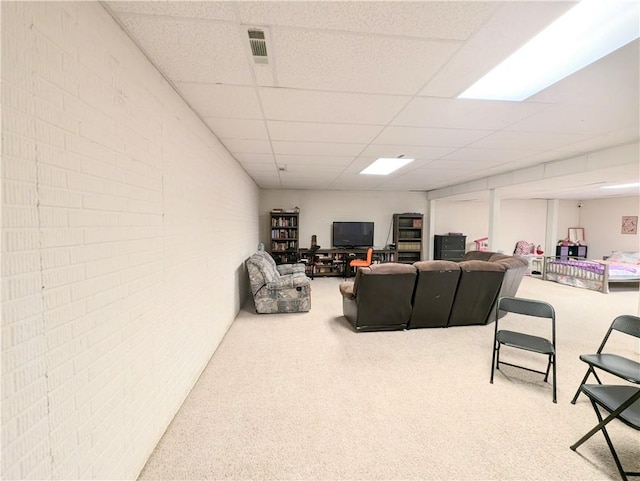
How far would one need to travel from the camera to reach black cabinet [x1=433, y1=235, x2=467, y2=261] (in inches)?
270

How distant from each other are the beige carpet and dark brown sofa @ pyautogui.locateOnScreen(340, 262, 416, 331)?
0.25m

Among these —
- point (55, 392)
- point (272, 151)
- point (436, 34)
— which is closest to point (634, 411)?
Result: point (436, 34)

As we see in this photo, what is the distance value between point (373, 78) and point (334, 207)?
17.2 ft

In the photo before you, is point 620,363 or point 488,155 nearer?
point 620,363

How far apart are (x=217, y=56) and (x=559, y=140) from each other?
3547mm

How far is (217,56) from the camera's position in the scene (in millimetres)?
1403

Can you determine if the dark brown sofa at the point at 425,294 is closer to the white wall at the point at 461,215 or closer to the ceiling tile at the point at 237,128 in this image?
the ceiling tile at the point at 237,128

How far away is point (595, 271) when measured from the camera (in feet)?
17.6

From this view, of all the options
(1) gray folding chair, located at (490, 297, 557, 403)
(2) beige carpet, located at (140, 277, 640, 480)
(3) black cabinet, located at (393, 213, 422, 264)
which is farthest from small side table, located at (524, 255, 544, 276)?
(1) gray folding chair, located at (490, 297, 557, 403)

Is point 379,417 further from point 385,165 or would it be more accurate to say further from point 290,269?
point 290,269

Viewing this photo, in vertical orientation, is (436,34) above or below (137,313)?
above

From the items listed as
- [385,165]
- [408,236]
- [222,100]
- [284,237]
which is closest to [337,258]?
[284,237]

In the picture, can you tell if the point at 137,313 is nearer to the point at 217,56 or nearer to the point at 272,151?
the point at 217,56

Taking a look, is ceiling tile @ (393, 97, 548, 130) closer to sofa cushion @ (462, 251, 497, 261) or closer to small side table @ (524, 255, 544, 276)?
sofa cushion @ (462, 251, 497, 261)
